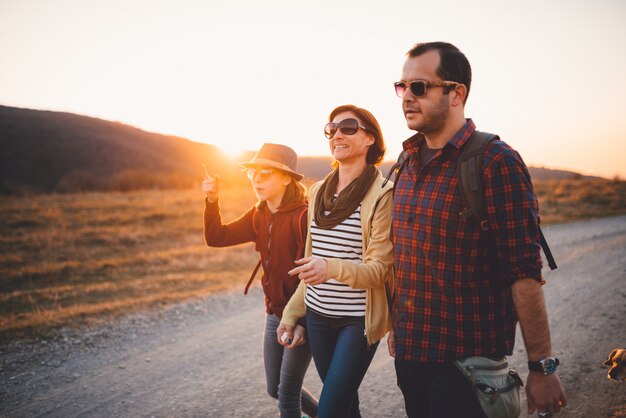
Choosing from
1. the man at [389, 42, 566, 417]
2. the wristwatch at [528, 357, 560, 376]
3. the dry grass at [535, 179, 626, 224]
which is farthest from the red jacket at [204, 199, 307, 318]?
the dry grass at [535, 179, 626, 224]

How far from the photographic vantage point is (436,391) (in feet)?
6.03

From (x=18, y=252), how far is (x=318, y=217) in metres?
11.9

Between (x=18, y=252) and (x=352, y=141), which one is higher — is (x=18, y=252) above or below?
below

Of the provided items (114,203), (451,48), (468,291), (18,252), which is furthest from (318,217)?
(114,203)

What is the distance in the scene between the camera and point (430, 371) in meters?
1.94

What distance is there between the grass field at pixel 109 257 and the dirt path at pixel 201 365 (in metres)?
0.93

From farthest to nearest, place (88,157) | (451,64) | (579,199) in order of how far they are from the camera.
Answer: (88,157), (579,199), (451,64)

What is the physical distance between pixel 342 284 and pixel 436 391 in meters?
0.82

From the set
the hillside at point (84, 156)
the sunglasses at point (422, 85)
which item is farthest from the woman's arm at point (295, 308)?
the hillside at point (84, 156)

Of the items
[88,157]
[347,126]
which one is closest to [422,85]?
[347,126]

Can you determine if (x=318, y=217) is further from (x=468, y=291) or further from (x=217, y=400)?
(x=217, y=400)

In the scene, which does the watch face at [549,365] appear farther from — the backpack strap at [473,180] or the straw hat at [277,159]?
the straw hat at [277,159]

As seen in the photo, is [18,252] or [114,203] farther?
[114,203]

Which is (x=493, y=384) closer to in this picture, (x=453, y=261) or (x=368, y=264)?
(x=453, y=261)
